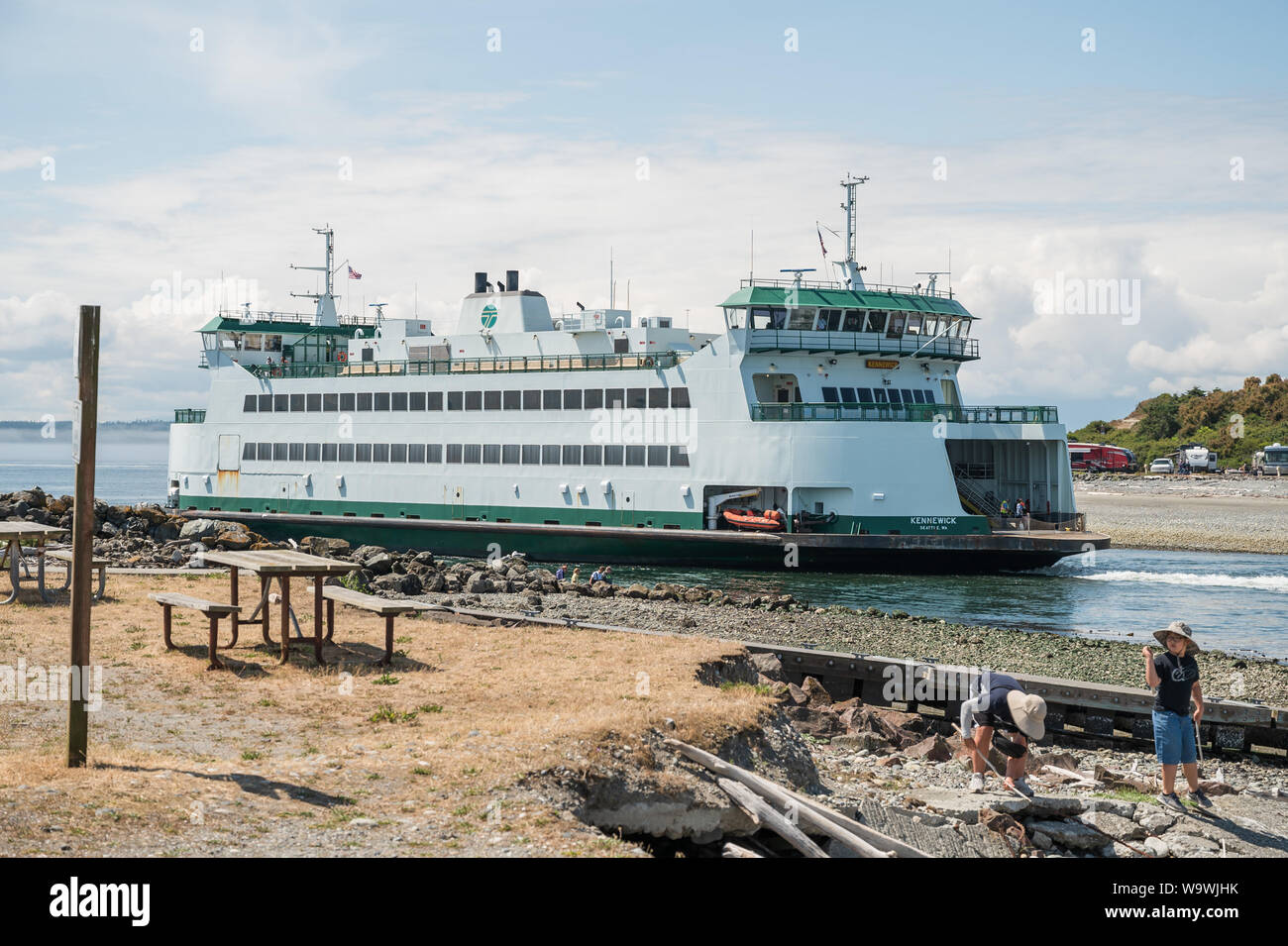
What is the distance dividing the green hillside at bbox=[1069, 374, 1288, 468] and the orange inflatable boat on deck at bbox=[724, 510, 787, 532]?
6616cm

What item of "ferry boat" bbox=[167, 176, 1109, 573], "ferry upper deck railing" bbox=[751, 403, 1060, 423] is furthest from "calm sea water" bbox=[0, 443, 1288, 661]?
"ferry upper deck railing" bbox=[751, 403, 1060, 423]

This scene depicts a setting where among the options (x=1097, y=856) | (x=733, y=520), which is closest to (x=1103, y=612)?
(x=733, y=520)

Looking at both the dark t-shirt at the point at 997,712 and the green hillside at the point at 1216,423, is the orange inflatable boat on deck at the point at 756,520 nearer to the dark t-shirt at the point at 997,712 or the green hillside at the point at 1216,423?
the dark t-shirt at the point at 997,712

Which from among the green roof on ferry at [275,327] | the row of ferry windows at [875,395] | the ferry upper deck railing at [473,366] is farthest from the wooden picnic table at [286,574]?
the green roof on ferry at [275,327]

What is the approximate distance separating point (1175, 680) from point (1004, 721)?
4.90ft

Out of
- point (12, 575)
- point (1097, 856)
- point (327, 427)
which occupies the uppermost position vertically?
point (327, 427)

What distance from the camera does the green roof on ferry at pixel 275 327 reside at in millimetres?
43281

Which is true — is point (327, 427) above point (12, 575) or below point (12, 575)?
above

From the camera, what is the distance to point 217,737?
9.65 m

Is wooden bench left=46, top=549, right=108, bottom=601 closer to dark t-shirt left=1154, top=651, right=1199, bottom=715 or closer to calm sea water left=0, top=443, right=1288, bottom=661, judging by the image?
calm sea water left=0, top=443, right=1288, bottom=661

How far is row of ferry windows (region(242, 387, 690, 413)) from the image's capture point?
3378 cm

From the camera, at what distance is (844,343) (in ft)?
106
